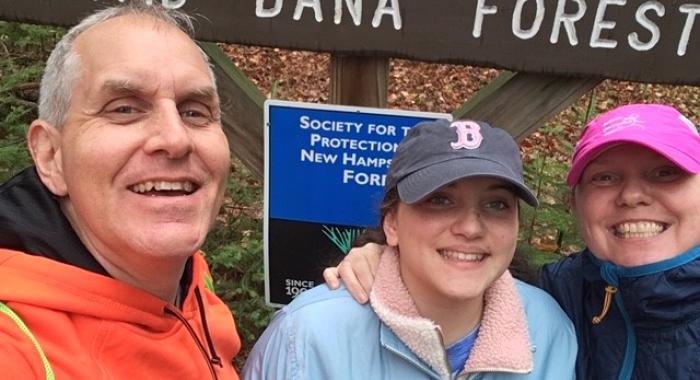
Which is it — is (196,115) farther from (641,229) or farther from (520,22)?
(520,22)

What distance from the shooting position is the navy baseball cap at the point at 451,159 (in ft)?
6.20

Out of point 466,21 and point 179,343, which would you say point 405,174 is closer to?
point 179,343

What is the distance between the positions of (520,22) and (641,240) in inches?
40.6

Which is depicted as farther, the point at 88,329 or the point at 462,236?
the point at 462,236

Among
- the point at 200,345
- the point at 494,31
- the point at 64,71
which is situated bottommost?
the point at 200,345

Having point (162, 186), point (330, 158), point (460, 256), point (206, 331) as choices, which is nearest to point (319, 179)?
point (330, 158)

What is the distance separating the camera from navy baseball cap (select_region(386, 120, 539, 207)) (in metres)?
1.89

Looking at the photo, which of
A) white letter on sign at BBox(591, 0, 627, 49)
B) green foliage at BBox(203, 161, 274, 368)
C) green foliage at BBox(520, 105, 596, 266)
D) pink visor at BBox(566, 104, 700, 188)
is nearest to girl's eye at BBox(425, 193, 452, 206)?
pink visor at BBox(566, 104, 700, 188)

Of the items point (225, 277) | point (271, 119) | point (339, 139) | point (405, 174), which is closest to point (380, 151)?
point (339, 139)

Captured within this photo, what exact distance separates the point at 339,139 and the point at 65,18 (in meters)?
1.24

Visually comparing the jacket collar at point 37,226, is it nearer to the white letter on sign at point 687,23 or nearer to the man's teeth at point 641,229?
the man's teeth at point 641,229

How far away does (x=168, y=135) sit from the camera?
1.75m

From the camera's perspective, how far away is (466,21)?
2.74 metres

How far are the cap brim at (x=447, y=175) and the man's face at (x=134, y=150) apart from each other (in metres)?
0.54
